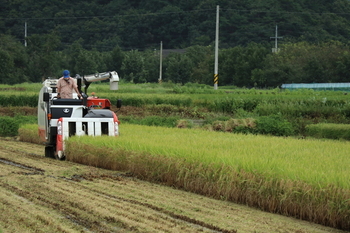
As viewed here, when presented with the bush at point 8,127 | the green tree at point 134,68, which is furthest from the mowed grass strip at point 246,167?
the green tree at point 134,68

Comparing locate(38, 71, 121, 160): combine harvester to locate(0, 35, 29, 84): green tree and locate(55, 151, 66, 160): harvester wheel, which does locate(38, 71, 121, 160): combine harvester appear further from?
locate(0, 35, 29, 84): green tree

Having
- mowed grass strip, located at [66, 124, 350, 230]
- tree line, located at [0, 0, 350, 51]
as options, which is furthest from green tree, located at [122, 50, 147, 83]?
mowed grass strip, located at [66, 124, 350, 230]

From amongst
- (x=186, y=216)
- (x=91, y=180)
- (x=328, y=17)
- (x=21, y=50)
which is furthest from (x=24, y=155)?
(x=328, y=17)

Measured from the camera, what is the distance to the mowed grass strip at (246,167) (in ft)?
27.2

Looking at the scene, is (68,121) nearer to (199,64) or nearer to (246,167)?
(246,167)

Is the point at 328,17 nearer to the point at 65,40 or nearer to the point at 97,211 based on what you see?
the point at 65,40

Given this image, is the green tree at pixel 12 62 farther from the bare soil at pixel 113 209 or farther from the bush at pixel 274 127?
the bare soil at pixel 113 209

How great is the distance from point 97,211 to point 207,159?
252 centimetres

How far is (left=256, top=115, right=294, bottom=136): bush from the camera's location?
20547 millimetres

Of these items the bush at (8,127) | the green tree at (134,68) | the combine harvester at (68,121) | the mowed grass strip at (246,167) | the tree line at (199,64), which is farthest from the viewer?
the green tree at (134,68)

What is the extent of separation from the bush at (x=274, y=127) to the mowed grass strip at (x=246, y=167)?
622 centimetres

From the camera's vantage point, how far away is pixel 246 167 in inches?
372

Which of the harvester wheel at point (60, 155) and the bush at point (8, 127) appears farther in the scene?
the bush at point (8, 127)

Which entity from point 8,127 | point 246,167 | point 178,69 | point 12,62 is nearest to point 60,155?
point 246,167
